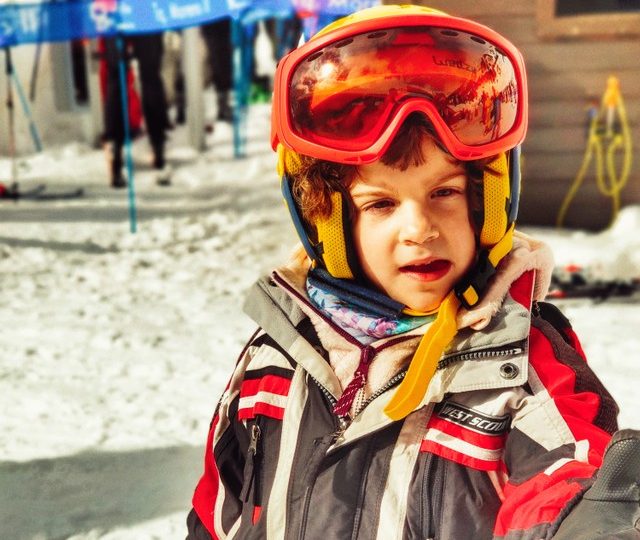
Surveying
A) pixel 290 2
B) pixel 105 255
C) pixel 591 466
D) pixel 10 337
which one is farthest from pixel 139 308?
pixel 591 466

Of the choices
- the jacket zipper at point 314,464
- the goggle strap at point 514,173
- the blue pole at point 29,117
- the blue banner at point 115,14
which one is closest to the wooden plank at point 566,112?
the blue banner at point 115,14

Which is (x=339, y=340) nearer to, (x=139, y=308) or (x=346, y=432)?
(x=346, y=432)

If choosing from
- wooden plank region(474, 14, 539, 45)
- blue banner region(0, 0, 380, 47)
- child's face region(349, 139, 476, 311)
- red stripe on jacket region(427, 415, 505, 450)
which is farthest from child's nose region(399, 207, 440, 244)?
wooden plank region(474, 14, 539, 45)

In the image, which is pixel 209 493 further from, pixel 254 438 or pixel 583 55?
pixel 583 55

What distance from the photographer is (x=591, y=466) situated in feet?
4.28

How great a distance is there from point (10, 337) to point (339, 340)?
341 cm

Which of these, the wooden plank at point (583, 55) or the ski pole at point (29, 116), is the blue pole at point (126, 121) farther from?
the ski pole at point (29, 116)

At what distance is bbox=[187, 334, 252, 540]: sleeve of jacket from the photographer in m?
1.81

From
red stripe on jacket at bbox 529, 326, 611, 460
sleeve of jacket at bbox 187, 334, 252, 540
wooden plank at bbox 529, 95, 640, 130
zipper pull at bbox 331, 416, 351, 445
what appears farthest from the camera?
wooden plank at bbox 529, 95, 640, 130

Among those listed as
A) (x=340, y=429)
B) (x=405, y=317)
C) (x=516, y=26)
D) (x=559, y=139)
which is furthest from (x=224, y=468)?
(x=559, y=139)

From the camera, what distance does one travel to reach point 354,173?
163 cm

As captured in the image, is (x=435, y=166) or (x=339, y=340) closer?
(x=435, y=166)

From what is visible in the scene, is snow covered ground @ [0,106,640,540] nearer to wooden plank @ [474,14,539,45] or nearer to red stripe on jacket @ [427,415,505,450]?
wooden plank @ [474,14,539,45]

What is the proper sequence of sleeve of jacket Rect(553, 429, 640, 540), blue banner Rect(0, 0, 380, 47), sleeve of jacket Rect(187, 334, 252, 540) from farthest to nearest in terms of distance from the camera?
blue banner Rect(0, 0, 380, 47) < sleeve of jacket Rect(187, 334, 252, 540) < sleeve of jacket Rect(553, 429, 640, 540)
